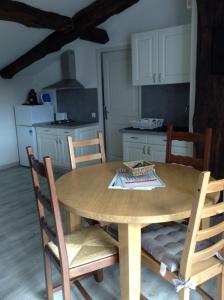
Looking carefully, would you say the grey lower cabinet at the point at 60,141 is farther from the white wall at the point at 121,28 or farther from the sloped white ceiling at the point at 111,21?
the sloped white ceiling at the point at 111,21

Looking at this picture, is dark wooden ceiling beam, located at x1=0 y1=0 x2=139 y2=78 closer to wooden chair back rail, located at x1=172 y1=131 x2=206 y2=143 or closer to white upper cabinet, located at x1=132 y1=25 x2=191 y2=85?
white upper cabinet, located at x1=132 y1=25 x2=191 y2=85

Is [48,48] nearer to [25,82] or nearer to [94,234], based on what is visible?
[25,82]

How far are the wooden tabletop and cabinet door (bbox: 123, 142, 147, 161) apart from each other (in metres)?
1.71

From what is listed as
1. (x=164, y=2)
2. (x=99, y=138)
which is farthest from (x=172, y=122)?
(x=99, y=138)

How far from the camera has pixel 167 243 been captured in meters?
1.51

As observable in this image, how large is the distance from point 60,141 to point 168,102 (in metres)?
1.85

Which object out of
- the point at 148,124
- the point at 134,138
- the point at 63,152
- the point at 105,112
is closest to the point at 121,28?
the point at 105,112

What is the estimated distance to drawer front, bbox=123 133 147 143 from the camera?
3737 millimetres

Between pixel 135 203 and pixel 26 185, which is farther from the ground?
pixel 135 203

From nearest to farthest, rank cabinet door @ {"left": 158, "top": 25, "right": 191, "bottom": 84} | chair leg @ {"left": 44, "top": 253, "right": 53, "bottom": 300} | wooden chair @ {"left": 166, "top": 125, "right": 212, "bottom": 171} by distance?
1. chair leg @ {"left": 44, "top": 253, "right": 53, "bottom": 300}
2. wooden chair @ {"left": 166, "top": 125, "right": 212, "bottom": 171}
3. cabinet door @ {"left": 158, "top": 25, "right": 191, "bottom": 84}

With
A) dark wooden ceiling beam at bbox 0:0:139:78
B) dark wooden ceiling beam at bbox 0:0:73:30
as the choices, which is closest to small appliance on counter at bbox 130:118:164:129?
dark wooden ceiling beam at bbox 0:0:139:78

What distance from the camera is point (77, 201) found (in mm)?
1538

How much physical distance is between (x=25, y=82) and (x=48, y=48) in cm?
129

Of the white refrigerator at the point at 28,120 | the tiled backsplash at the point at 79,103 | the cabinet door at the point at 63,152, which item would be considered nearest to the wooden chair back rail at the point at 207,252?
the cabinet door at the point at 63,152
